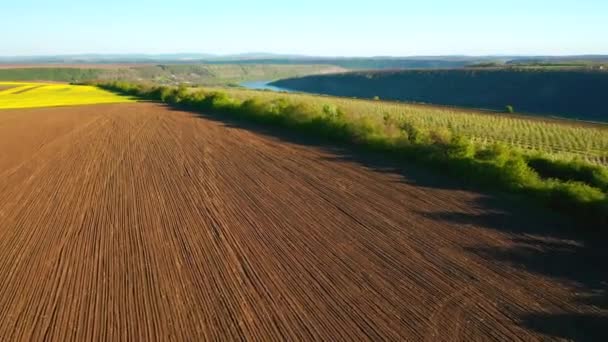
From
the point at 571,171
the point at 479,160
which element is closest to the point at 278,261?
the point at 479,160

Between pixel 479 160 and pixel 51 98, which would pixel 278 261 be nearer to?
pixel 479 160

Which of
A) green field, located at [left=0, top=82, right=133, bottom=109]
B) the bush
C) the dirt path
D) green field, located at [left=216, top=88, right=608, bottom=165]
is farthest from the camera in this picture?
green field, located at [left=0, top=82, right=133, bottom=109]

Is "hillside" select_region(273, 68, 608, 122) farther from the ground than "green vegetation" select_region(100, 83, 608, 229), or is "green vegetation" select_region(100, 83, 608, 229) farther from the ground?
"green vegetation" select_region(100, 83, 608, 229)

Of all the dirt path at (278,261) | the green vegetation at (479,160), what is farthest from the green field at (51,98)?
the dirt path at (278,261)

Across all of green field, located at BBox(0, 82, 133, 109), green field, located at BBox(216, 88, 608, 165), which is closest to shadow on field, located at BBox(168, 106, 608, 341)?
green field, located at BBox(216, 88, 608, 165)

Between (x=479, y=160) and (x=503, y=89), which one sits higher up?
(x=479, y=160)

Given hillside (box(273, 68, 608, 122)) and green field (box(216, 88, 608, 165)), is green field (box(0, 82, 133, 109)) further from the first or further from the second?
hillside (box(273, 68, 608, 122))

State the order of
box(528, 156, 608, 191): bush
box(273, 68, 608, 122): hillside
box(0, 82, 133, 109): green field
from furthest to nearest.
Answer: box(273, 68, 608, 122): hillside, box(0, 82, 133, 109): green field, box(528, 156, 608, 191): bush
